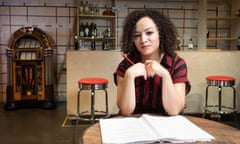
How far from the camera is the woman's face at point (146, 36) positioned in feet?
4.64

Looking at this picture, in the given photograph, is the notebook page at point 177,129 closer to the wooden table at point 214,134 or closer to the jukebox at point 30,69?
the wooden table at point 214,134

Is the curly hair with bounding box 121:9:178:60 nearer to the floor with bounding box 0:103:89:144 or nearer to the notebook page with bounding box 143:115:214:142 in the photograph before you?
the notebook page with bounding box 143:115:214:142

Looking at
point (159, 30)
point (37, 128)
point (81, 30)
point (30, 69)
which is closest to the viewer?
point (159, 30)

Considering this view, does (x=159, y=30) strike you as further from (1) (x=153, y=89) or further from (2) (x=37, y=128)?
(2) (x=37, y=128)

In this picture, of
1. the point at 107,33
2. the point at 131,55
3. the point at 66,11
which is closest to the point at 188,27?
the point at 107,33

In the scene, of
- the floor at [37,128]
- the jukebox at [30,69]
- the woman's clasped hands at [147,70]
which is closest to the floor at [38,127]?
the floor at [37,128]

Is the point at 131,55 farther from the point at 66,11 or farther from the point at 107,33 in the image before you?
the point at 66,11

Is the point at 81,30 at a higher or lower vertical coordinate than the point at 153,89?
higher

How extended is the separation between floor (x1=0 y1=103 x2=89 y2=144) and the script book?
6.89ft

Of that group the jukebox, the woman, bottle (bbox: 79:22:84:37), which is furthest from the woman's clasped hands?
bottle (bbox: 79:22:84:37)

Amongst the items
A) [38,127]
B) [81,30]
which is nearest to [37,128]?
[38,127]

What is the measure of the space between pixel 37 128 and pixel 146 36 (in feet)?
9.93

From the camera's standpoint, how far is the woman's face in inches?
55.7

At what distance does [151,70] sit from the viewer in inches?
A: 53.4
